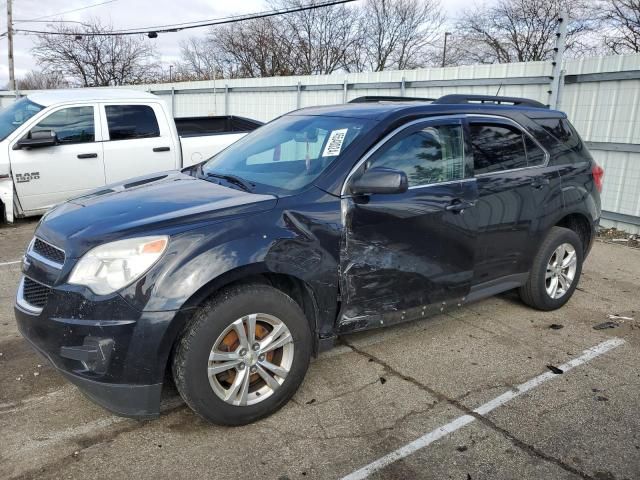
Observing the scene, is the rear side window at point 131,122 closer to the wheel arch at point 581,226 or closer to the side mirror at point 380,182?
the side mirror at point 380,182

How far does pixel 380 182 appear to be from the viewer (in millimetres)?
3137

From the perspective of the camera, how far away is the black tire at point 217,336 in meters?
2.71

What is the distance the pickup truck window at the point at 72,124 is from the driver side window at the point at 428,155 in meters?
5.58

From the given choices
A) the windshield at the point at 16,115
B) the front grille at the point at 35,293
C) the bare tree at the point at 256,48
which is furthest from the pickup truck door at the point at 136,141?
the bare tree at the point at 256,48

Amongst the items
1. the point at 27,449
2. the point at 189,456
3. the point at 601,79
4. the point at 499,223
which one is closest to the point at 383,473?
the point at 189,456

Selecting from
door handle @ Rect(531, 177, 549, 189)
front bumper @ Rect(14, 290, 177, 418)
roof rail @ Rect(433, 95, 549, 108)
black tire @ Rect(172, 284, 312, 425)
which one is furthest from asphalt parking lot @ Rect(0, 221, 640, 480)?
roof rail @ Rect(433, 95, 549, 108)

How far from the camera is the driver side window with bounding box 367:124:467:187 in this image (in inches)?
139

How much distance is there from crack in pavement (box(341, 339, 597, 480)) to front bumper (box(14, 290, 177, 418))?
1662 millimetres

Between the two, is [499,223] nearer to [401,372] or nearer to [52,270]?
[401,372]

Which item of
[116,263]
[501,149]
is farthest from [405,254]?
[116,263]

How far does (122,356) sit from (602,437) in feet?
8.66

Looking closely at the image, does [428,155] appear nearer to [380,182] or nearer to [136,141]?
[380,182]

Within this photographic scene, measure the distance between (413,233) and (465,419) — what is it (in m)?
1.20

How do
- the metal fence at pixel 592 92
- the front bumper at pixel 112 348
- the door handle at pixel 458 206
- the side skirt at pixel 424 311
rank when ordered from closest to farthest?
the front bumper at pixel 112 348
the side skirt at pixel 424 311
the door handle at pixel 458 206
the metal fence at pixel 592 92
